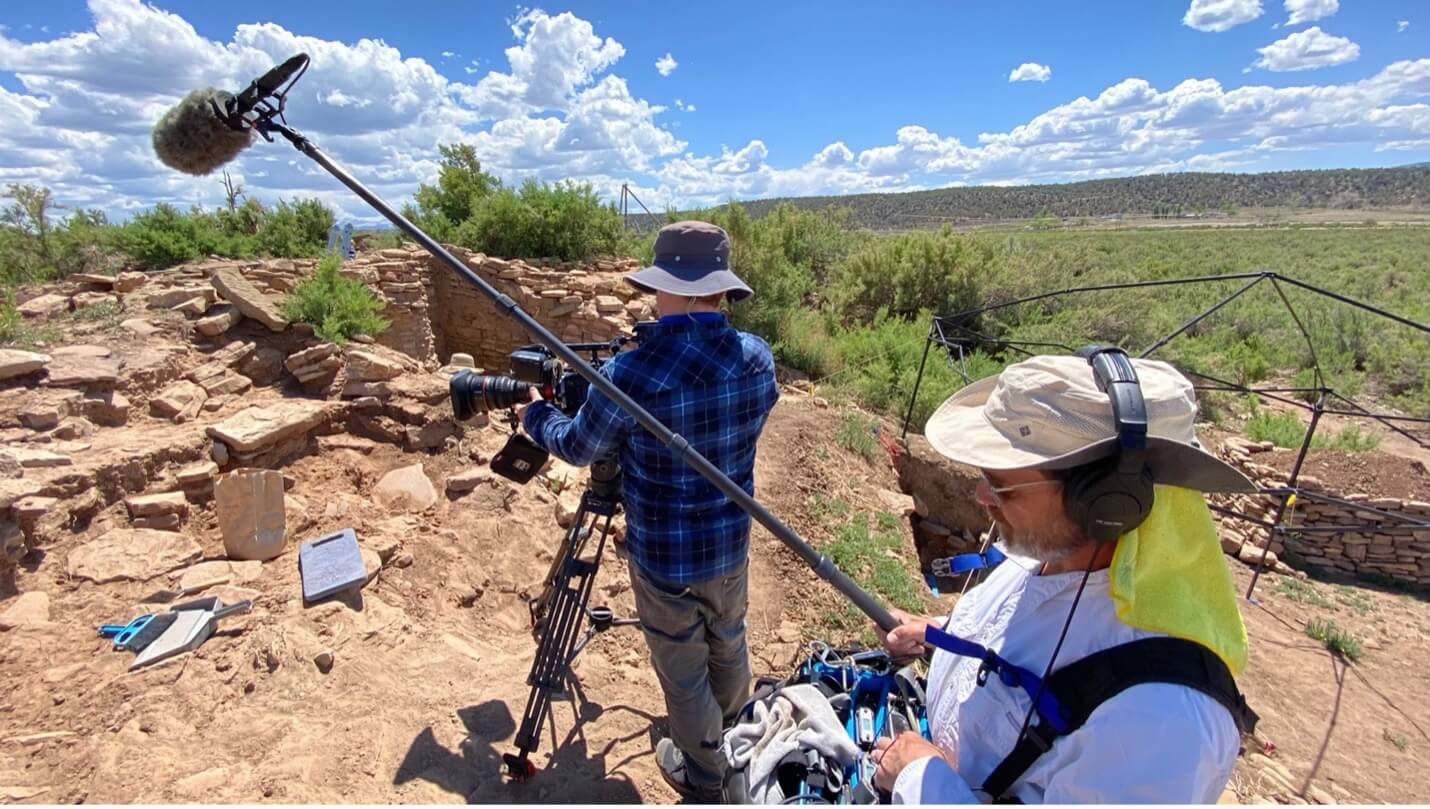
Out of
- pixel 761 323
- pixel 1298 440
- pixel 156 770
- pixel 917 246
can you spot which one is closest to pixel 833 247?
pixel 917 246

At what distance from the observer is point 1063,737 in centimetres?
112

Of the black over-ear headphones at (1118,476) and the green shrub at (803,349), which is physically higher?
the black over-ear headphones at (1118,476)

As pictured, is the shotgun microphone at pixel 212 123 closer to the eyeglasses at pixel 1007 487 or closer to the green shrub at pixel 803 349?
the eyeglasses at pixel 1007 487

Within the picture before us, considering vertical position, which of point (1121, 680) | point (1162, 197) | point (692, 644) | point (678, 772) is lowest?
point (678, 772)

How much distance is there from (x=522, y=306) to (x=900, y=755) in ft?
26.9

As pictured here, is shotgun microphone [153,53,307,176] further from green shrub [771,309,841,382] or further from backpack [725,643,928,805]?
green shrub [771,309,841,382]

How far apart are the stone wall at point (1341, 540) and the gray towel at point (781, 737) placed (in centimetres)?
975

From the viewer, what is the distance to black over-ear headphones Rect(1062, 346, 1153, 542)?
1079 millimetres

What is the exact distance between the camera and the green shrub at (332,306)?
5.64 meters

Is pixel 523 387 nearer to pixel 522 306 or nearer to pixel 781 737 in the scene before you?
pixel 781 737

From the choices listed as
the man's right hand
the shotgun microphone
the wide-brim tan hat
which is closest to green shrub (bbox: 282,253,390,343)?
the shotgun microphone

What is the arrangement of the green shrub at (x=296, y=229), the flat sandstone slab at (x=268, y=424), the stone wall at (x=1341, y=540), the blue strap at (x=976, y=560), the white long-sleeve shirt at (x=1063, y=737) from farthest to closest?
the green shrub at (x=296, y=229) < the stone wall at (x=1341, y=540) < the flat sandstone slab at (x=268, y=424) < the blue strap at (x=976, y=560) < the white long-sleeve shirt at (x=1063, y=737)

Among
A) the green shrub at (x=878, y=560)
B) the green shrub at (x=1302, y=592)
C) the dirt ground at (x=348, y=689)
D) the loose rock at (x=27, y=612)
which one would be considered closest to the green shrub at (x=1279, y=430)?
the green shrub at (x=1302, y=592)

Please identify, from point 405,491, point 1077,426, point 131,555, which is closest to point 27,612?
point 131,555
